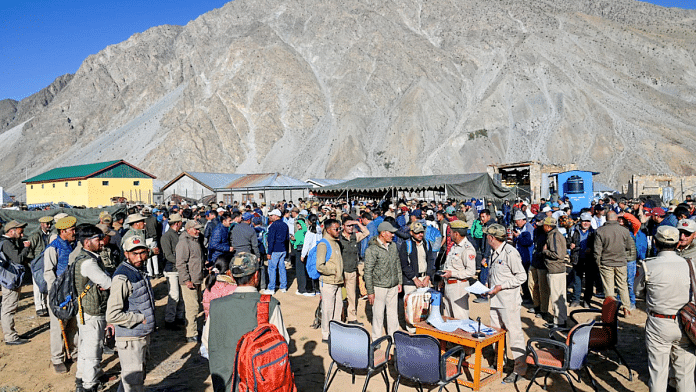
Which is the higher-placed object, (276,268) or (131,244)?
(131,244)

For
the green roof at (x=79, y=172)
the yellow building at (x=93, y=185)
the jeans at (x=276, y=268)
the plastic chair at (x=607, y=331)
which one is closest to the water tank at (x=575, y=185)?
the jeans at (x=276, y=268)

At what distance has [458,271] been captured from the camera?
6078 mm

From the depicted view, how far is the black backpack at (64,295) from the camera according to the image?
15.9 ft

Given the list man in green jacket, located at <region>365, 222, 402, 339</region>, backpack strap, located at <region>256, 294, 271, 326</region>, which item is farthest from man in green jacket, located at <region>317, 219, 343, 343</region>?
backpack strap, located at <region>256, 294, 271, 326</region>

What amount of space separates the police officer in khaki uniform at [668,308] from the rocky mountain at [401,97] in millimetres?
43907

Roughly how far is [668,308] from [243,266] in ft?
13.0

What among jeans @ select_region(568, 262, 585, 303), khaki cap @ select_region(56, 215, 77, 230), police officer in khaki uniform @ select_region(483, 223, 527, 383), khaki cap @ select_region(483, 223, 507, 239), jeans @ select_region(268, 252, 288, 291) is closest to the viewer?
police officer in khaki uniform @ select_region(483, 223, 527, 383)

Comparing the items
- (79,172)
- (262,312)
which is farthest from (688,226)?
(79,172)

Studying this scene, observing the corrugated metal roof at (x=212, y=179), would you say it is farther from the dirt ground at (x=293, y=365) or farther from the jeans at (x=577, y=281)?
the jeans at (x=577, y=281)

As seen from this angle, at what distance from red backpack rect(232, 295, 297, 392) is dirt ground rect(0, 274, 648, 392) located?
8.67 feet

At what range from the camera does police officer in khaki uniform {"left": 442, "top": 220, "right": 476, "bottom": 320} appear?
604cm

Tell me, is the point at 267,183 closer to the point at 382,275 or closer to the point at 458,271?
the point at 382,275

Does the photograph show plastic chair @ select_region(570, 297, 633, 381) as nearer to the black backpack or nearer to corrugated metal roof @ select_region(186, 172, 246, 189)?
the black backpack

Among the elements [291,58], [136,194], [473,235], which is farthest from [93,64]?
[473,235]
